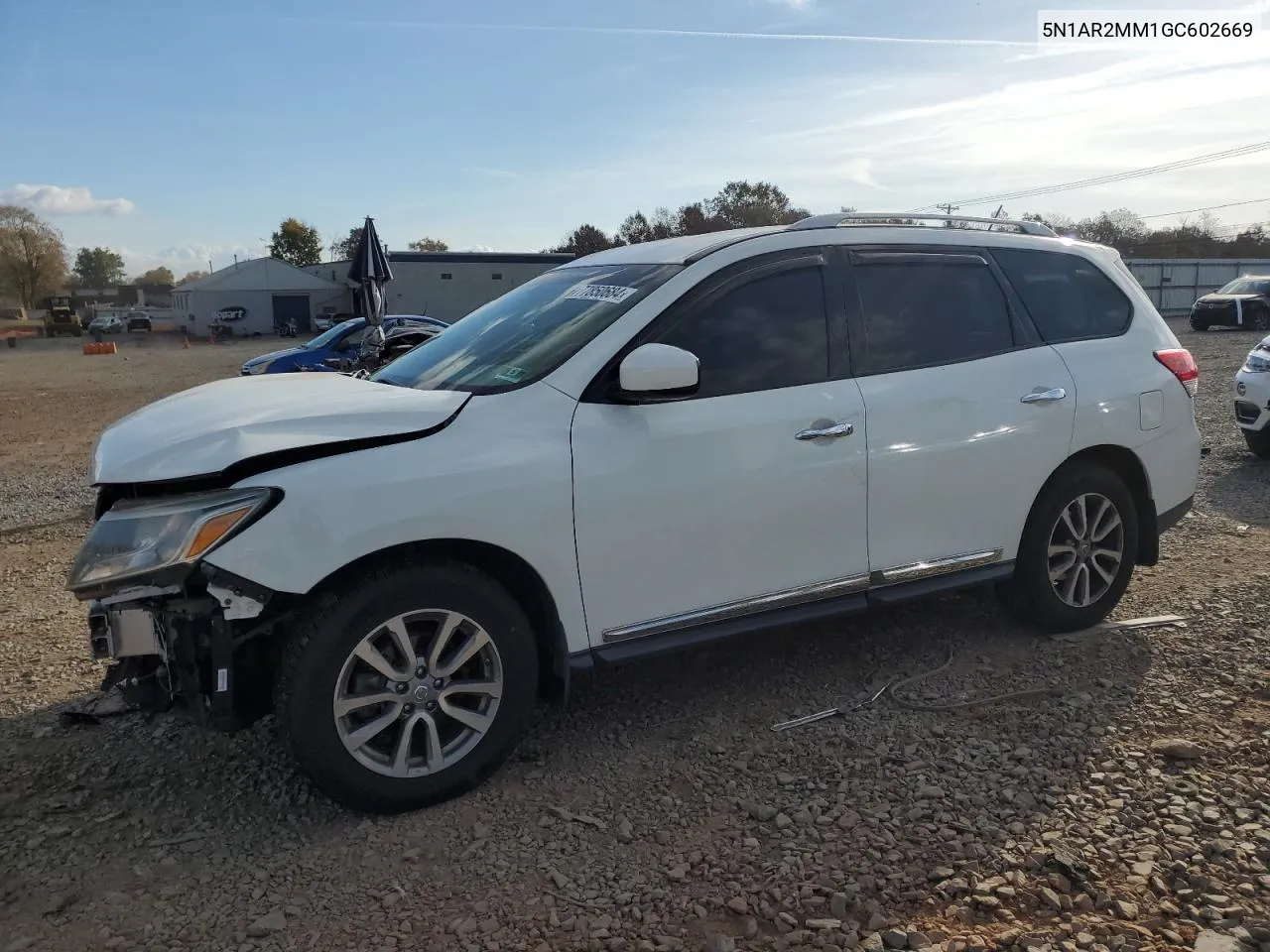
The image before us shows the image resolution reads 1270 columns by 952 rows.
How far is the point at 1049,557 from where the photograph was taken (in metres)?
4.46

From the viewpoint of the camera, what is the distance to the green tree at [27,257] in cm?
8769

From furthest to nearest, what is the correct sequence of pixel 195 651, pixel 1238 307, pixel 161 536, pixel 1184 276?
pixel 1184 276 < pixel 1238 307 < pixel 195 651 < pixel 161 536

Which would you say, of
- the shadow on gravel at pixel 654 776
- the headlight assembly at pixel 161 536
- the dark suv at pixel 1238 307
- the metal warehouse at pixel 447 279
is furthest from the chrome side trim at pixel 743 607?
the metal warehouse at pixel 447 279

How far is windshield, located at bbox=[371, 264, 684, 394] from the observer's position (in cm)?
358

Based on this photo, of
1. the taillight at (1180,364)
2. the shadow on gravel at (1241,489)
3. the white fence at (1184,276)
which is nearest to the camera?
the taillight at (1180,364)

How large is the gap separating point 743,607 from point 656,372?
993mm

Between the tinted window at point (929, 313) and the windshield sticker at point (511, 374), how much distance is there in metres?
1.46

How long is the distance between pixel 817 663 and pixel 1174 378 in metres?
2.30

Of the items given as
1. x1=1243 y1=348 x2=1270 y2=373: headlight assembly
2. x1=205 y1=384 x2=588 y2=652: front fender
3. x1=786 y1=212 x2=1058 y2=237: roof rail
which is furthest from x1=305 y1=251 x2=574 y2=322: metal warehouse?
x1=205 y1=384 x2=588 y2=652: front fender

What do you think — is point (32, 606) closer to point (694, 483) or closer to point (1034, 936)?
point (694, 483)

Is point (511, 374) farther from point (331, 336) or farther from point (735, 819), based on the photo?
point (331, 336)

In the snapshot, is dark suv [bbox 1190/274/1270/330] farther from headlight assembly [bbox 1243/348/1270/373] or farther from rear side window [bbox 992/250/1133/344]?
rear side window [bbox 992/250/1133/344]

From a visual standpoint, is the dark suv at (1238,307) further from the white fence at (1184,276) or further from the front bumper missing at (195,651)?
the front bumper missing at (195,651)

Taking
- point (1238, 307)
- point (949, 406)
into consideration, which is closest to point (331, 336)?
point (949, 406)
